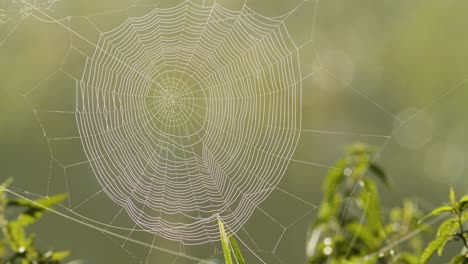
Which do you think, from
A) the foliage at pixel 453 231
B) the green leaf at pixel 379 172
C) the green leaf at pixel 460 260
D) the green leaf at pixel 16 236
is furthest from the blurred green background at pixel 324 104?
the green leaf at pixel 460 260

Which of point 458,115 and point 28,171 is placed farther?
point 458,115

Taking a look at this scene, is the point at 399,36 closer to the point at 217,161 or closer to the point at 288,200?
the point at 288,200

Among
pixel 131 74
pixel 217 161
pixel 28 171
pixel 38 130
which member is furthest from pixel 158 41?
pixel 38 130

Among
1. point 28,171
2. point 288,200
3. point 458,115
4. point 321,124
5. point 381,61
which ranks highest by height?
point 381,61

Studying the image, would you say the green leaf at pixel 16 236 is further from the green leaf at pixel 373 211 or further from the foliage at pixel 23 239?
the green leaf at pixel 373 211

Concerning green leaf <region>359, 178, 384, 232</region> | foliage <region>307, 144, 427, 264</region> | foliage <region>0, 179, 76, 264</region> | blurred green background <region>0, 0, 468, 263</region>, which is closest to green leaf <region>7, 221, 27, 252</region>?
foliage <region>0, 179, 76, 264</region>
